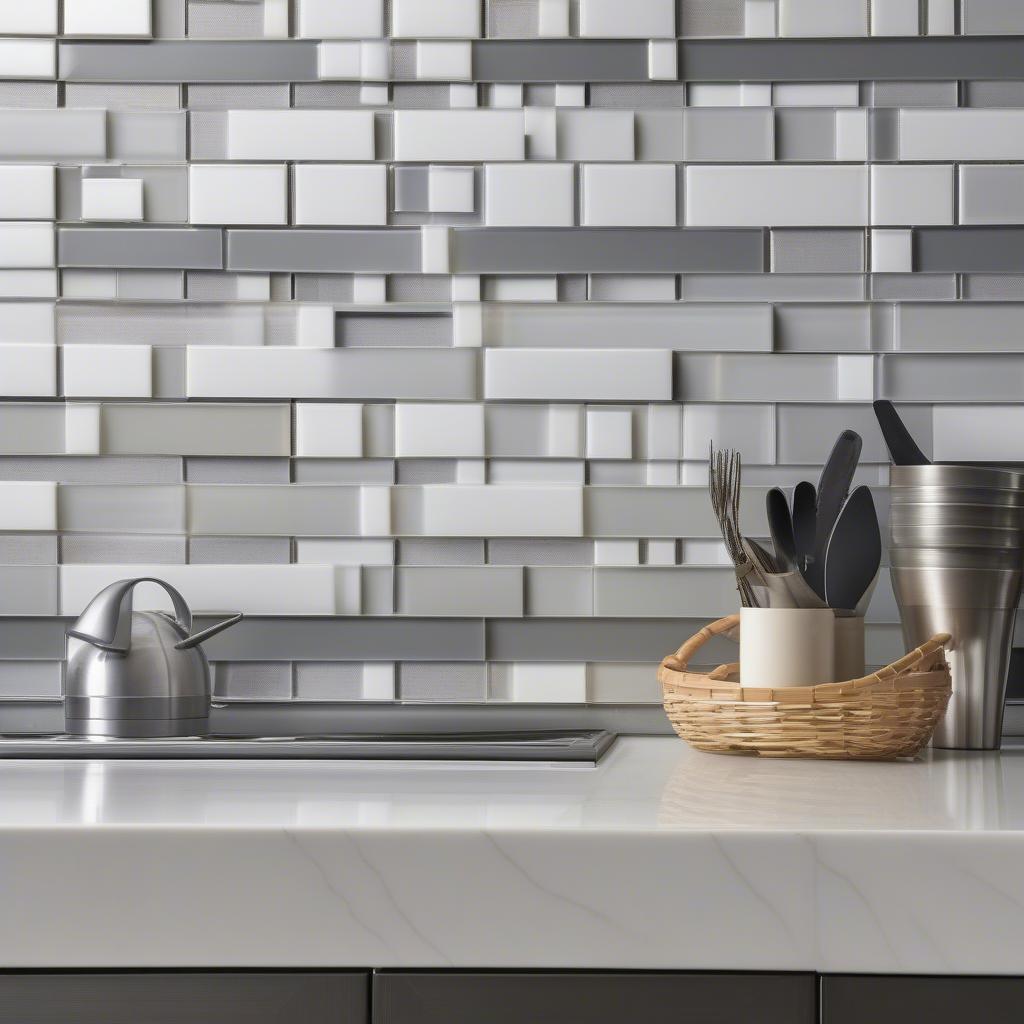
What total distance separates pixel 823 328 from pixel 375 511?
0.51 metres

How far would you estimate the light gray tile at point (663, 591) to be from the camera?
1.21 meters

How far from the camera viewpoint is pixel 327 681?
122 cm

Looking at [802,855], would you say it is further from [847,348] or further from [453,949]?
[847,348]

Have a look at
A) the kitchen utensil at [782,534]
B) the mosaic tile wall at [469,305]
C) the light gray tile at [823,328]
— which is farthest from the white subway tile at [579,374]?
the kitchen utensil at [782,534]

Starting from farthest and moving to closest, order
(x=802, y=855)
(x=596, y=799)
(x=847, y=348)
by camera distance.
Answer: (x=847, y=348) < (x=596, y=799) < (x=802, y=855)

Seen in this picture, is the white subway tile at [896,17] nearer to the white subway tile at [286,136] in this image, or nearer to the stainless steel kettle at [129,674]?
the white subway tile at [286,136]

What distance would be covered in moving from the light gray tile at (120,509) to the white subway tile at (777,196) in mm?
631

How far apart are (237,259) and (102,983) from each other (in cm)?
79

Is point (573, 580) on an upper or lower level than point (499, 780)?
upper

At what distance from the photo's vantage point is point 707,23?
1.23m

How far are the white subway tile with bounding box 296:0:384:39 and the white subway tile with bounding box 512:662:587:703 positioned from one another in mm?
706

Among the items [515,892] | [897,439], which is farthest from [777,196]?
[515,892]

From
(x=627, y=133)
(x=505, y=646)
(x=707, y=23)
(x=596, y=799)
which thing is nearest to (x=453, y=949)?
(x=596, y=799)

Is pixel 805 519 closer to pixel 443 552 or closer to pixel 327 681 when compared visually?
pixel 443 552
